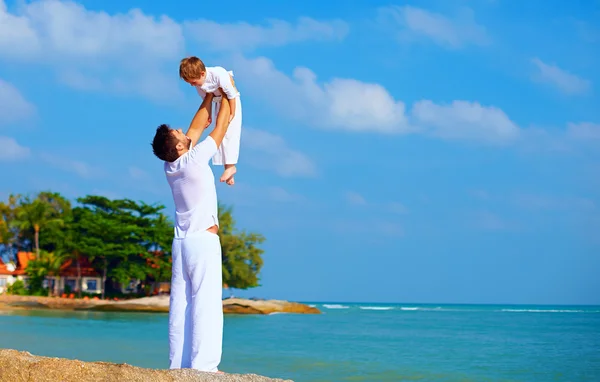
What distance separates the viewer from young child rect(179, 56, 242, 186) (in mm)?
4711

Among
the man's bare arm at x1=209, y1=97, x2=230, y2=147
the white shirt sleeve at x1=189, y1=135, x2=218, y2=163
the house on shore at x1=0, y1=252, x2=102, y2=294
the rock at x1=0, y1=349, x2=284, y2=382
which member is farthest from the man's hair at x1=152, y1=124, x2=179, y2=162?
the house on shore at x1=0, y1=252, x2=102, y2=294

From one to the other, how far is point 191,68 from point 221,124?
1.38 feet

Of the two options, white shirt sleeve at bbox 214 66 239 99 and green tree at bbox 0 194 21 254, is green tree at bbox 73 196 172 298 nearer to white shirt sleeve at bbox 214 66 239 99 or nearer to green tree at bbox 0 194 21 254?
green tree at bbox 0 194 21 254

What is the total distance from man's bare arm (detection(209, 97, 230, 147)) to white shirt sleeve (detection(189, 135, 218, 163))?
81 millimetres

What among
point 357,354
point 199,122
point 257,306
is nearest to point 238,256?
point 257,306

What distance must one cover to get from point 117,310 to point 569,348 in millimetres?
31274

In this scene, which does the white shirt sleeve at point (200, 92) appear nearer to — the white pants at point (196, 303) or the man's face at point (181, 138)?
the man's face at point (181, 138)

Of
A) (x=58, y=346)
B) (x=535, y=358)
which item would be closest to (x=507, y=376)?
(x=535, y=358)

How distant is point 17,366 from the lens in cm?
407

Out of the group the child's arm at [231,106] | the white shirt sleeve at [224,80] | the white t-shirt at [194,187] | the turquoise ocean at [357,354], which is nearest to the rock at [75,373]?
the white t-shirt at [194,187]

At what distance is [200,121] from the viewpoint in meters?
5.04

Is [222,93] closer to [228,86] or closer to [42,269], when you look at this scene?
[228,86]

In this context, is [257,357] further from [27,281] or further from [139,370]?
[27,281]

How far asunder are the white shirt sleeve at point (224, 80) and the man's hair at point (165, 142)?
0.47 meters
